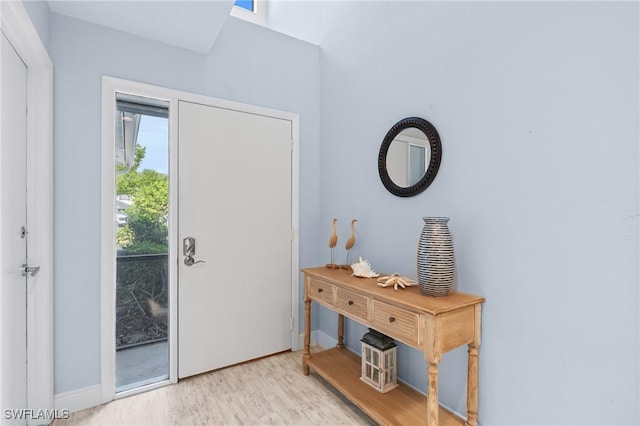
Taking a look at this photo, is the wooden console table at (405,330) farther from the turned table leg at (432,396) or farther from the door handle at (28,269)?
the door handle at (28,269)

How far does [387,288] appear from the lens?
1.82m

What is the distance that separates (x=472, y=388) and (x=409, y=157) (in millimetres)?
1315

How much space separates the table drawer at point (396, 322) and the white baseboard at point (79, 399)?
5.78 ft

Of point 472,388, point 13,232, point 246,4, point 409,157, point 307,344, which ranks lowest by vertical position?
point 307,344

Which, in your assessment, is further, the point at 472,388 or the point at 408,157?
the point at 408,157

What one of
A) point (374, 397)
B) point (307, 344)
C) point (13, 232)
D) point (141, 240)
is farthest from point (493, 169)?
point (13, 232)

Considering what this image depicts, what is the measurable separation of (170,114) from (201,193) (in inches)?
22.8

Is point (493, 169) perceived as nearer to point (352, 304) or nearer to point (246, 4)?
point (352, 304)

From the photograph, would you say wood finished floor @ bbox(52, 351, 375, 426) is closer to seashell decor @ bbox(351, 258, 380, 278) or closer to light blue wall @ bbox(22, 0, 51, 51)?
seashell decor @ bbox(351, 258, 380, 278)

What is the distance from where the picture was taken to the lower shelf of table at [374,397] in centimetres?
172

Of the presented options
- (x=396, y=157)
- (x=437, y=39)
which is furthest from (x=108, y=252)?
(x=437, y=39)

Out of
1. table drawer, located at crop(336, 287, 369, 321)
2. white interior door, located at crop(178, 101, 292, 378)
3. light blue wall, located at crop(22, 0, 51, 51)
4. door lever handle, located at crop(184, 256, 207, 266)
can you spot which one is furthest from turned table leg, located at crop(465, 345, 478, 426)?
light blue wall, located at crop(22, 0, 51, 51)

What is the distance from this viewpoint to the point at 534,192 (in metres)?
1.45

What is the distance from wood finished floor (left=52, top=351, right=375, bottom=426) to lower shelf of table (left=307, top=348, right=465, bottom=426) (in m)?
0.12
